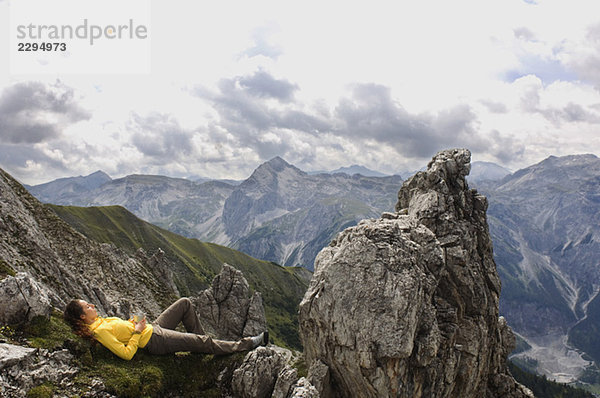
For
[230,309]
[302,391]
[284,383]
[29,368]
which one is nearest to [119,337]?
[29,368]

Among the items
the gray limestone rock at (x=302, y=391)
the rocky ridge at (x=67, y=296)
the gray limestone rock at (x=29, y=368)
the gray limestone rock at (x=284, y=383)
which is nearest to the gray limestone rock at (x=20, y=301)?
the rocky ridge at (x=67, y=296)

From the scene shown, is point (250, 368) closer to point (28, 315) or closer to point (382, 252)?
point (28, 315)

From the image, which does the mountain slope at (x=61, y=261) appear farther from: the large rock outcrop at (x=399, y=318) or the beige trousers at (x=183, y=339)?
the large rock outcrop at (x=399, y=318)

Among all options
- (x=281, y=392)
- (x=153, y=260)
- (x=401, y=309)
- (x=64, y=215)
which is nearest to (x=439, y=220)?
(x=401, y=309)

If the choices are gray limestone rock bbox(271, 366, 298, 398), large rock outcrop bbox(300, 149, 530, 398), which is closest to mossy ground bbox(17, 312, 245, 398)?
gray limestone rock bbox(271, 366, 298, 398)

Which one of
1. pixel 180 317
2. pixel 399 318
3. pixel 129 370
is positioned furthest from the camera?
pixel 399 318

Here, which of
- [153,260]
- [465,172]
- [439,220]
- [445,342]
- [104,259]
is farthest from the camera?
[153,260]

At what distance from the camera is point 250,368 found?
62.7ft

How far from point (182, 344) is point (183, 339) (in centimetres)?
25

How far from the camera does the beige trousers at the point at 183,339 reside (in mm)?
17547

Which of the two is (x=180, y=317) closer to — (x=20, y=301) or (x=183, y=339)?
(x=183, y=339)

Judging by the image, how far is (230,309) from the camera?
84500 millimetres

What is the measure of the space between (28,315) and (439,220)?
40657mm

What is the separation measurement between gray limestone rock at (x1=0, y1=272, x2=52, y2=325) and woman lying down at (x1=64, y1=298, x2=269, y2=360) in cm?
129
